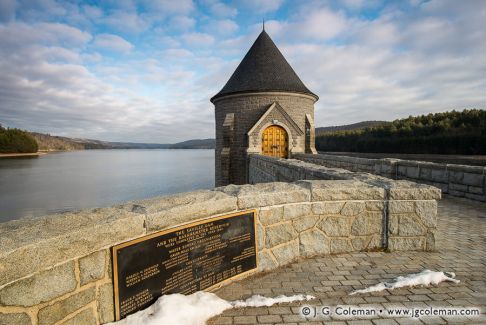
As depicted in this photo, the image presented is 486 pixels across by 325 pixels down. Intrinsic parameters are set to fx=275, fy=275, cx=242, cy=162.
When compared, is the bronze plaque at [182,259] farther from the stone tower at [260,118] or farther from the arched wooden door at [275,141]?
the arched wooden door at [275,141]

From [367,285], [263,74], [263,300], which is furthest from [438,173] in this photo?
[263,74]

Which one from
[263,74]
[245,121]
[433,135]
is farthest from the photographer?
[433,135]

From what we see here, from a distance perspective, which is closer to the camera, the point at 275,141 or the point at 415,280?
the point at 415,280

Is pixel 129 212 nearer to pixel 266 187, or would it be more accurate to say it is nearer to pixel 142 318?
pixel 142 318

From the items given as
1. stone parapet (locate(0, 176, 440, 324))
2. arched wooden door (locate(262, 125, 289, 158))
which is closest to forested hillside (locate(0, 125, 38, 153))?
arched wooden door (locate(262, 125, 289, 158))

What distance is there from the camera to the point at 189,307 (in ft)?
7.85

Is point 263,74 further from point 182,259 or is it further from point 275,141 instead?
point 182,259

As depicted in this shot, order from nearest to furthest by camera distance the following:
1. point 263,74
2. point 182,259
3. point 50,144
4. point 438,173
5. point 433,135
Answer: point 182,259
point 438,173
point 263,74
point 433,135
point 50,144

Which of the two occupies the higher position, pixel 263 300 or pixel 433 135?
pixel 433 135

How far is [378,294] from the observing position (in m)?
2.77

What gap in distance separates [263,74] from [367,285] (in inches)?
673

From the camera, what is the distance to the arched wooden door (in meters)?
17.7

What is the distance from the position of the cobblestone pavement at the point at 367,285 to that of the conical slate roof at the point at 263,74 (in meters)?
14.9

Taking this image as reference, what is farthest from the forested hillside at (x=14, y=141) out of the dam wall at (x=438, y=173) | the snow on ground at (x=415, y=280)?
the snow on ground at (x=415, y=280)
